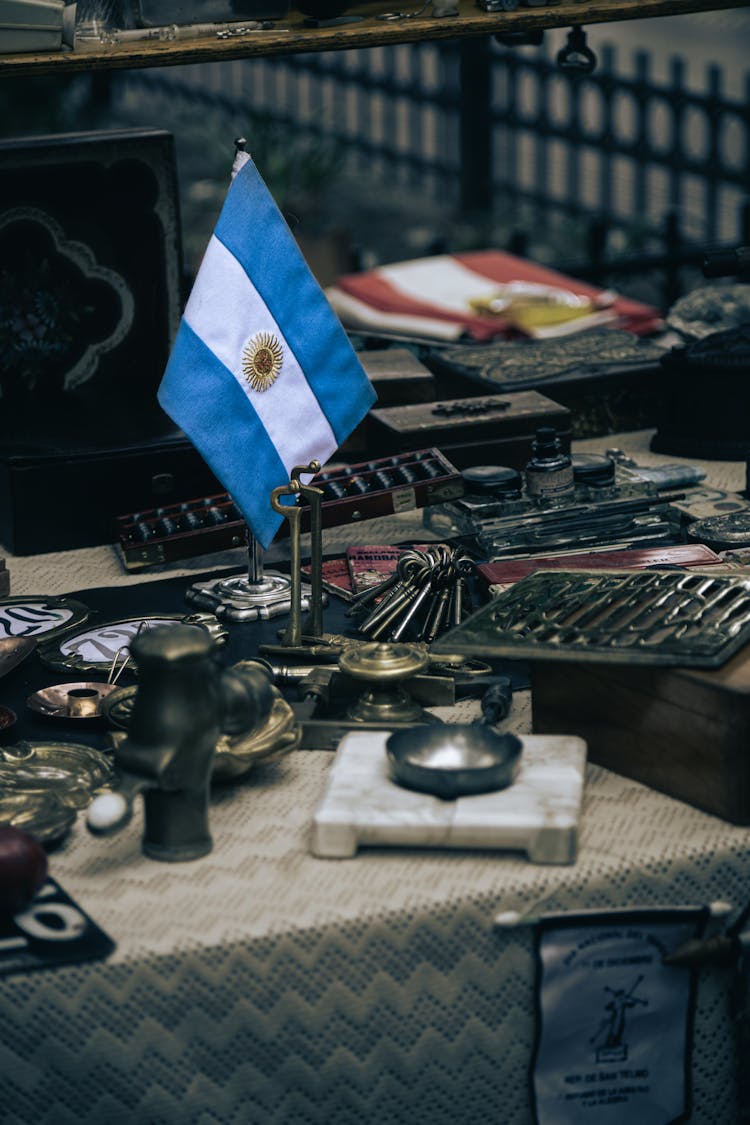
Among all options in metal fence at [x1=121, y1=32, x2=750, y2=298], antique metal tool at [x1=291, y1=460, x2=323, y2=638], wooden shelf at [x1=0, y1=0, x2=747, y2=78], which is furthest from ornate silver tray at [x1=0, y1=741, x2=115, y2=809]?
metal fence at [x1=121, y1=32, x2=750, y2=298]

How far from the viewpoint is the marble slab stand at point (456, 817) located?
183 centimetres

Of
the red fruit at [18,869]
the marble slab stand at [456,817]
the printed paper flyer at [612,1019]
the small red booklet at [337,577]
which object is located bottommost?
the printed paper flyer at [612,1019]

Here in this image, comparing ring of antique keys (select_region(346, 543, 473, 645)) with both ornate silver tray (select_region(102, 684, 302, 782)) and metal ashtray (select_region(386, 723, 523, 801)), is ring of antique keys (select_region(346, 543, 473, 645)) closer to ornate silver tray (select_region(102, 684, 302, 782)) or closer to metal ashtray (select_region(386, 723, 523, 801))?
ornate silver tray (select_region(102, 684, 302, 782))

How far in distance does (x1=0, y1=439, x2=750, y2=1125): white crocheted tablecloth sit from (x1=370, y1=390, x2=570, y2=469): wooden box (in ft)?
4.36

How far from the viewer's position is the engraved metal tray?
1973mm

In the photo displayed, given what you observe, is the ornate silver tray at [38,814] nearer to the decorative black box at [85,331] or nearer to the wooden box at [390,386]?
the decorative black box at [85,331]

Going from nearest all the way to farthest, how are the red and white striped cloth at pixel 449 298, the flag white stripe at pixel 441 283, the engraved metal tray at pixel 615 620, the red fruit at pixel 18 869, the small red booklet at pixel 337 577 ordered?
the red fruit at pixel 18 869, the engraved metal tray at pixel 615 620, the small red booklet at pixel 337 577, the red and white striped cloth at pixel 449 298, the flag white stripe at pixel 441 283

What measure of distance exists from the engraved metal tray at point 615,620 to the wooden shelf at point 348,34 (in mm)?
1091

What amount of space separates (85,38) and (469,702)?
4.53 feet

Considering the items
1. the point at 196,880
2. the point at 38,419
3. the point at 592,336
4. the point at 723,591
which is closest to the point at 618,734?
the point at 723,591

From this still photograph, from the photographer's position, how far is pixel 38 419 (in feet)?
10.3

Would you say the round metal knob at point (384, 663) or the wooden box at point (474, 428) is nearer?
the round metal knob at point (384, 663)

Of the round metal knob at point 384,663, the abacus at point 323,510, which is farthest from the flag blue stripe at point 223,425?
the round metal knob at point 384,663

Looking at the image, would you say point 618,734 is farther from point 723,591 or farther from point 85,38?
point 85,38
